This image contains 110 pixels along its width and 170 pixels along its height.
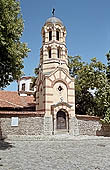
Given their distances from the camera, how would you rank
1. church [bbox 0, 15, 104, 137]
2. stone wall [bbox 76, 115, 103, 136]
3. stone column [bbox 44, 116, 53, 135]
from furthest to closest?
1. stone wall [bbox 76, 115, 103, 136]
2. stone column [bbox 44, 116, 53, 135]
3. church [bbox 0, 15, 104, 137]

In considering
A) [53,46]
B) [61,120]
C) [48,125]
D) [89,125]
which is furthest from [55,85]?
[89,125]

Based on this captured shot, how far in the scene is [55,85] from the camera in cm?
1991

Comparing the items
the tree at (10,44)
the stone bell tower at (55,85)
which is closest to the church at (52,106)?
the stone bell tower at (55,85)

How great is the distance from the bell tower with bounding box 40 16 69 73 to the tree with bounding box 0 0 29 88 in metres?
9.99

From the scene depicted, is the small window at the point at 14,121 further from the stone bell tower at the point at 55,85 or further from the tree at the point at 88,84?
the tree at the point at 88,84

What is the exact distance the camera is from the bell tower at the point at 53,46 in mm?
Answer: 21906

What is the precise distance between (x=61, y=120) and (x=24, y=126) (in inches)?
173

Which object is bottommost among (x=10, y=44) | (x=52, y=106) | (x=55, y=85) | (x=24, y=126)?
(x=24, y=126)

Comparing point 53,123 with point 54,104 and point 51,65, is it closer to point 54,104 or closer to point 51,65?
point 54,104

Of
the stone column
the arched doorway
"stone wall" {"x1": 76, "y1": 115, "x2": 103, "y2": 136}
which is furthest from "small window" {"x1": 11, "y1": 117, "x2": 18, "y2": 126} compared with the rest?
"stone wall" {"x1": 76, "y1": 115, "x2": 103, "y2": 136}

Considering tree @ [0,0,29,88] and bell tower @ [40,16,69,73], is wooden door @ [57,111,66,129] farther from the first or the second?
tree @ [0,0,29,88]

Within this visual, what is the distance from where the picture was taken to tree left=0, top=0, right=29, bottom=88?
985 cm

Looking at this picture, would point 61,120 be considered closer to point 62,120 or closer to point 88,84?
point 62,120

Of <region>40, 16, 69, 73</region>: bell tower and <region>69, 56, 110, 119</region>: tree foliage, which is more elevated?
<region>40, 16, 69, 73</region>: bell tower
